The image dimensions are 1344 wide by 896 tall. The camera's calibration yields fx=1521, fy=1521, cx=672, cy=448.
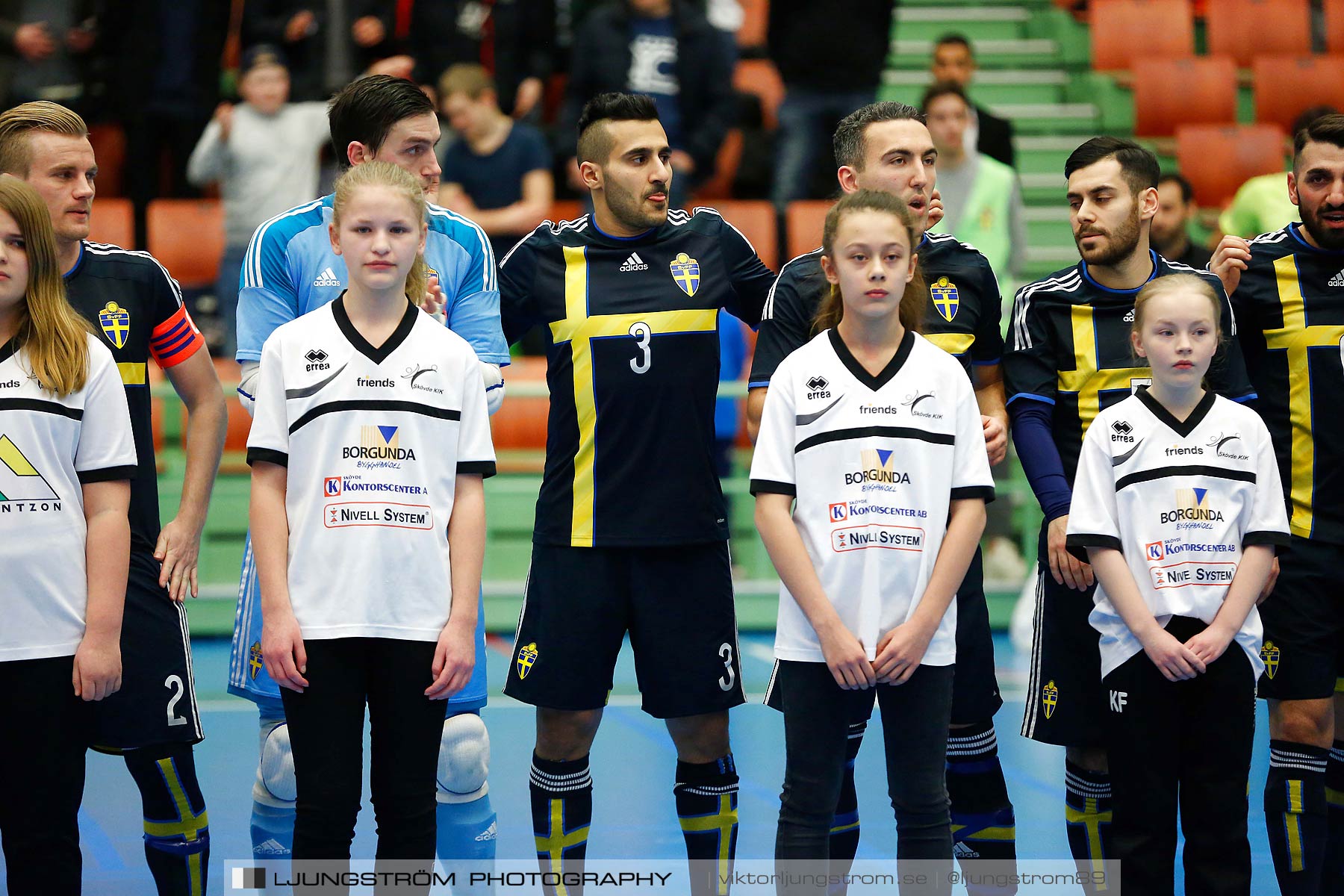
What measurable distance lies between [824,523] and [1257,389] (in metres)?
1.44

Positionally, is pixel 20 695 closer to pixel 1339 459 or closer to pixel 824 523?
pixel 824 523

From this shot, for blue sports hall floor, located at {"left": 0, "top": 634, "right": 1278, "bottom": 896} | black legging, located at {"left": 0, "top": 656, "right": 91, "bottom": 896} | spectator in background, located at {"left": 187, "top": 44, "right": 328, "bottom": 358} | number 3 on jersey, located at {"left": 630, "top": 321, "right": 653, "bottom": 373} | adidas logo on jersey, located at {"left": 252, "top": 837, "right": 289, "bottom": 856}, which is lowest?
blue sports hall floor, located at {"left": 0, "top": 634, "right": 1278, "bottom": 896}

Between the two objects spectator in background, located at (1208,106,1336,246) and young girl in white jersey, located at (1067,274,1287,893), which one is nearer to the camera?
young girl in white jersey, located at (1067,274,1287,893)

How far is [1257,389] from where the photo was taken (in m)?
4.01

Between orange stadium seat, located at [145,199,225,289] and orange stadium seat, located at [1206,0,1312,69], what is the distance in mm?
7576

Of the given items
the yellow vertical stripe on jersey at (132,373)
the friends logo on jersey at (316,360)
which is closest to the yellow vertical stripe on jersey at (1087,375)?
the friends logo on jersey at (316,360)

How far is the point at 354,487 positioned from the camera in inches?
124

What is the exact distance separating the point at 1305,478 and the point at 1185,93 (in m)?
8.12

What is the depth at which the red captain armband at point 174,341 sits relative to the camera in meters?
3.63

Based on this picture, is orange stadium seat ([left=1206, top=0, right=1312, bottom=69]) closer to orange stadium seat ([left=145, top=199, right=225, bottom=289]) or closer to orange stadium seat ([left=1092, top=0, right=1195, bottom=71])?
orange stadium seat ([left=1092, top=0, right=1195, bottom=71])

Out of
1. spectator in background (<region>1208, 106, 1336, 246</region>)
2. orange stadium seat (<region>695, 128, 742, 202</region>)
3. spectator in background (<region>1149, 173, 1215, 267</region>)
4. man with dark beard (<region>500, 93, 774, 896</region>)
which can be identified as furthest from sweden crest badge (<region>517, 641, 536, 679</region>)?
orange stadium seat (<region>695, 128, 742, 202</region>)

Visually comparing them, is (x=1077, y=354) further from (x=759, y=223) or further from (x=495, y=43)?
(x=495, y=43)

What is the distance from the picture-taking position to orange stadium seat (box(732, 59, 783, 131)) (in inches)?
428

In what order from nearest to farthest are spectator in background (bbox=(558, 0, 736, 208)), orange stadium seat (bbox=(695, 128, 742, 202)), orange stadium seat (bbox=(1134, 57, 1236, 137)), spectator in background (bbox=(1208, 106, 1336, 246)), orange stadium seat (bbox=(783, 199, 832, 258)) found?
spectator in background (bbox=(1208, 106, 1336, 246))
spectator in background (bbox=(558, 0, 736, 208))
orange stadium seat (bbox=(783, 199, 832, 258))
orange stadium seat (bbox=(695, 128, 742, 202))
orange stadium seat (bbox=(1134, 57, 1236, 137))
